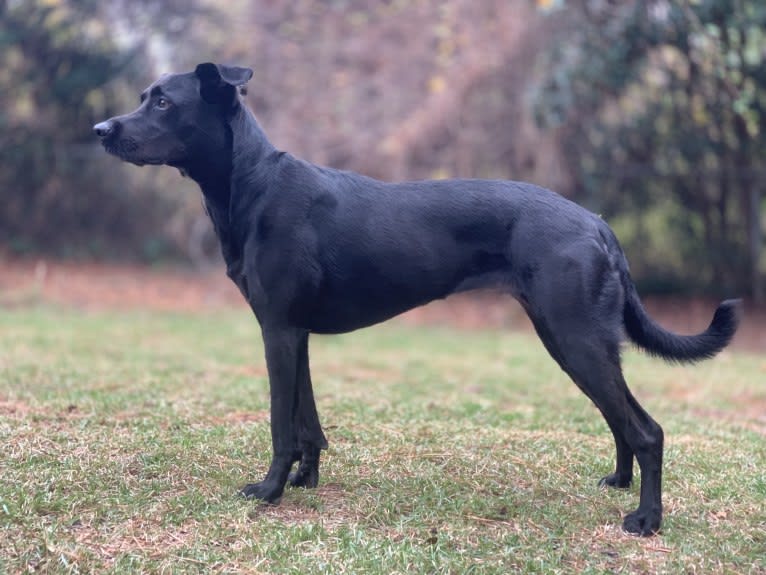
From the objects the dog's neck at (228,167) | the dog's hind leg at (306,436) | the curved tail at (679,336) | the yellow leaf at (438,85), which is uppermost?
the yellow leaf at (438,85)

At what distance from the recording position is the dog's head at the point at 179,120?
3.73 meters

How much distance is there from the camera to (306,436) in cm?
397

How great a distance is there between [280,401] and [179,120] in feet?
4.39

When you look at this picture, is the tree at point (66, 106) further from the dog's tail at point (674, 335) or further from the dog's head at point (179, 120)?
the dog's tail at point (674, 335)

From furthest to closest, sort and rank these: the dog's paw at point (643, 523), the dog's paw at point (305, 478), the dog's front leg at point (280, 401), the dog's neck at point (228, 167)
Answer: the dog's paw at point (305, 478), the dog's neck at point (228, 167), the dog's front leg at point (280, 401), the dog's paw at point (643, 523)

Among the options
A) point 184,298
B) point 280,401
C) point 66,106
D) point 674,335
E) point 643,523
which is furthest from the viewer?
point 66,106

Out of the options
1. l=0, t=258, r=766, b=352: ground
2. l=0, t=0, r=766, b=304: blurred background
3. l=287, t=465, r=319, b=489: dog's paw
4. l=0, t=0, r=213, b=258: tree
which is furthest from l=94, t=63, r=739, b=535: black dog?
l=0, t=0, r=213, b=258: tree

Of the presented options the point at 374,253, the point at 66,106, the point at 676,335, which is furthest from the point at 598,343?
the point at 66,106

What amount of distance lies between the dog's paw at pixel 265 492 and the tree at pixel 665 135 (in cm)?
814

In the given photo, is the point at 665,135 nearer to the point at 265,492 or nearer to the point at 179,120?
the point at 179,120

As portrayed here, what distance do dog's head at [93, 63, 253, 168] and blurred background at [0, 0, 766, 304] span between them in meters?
6.37

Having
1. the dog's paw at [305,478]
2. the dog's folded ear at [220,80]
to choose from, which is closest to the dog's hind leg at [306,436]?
the dog's paw at [305,478]

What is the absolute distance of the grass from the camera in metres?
3.17

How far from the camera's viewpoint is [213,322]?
11.0 meters
